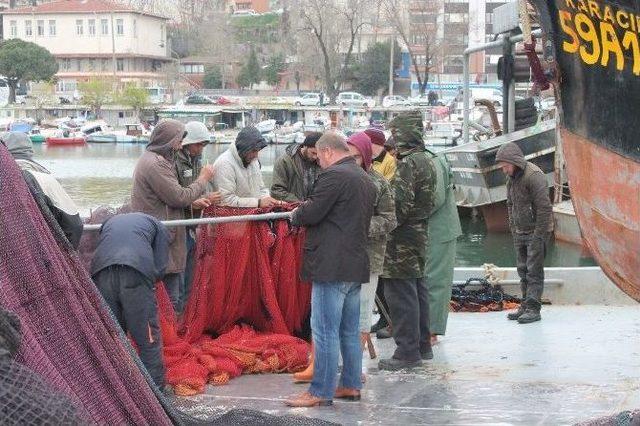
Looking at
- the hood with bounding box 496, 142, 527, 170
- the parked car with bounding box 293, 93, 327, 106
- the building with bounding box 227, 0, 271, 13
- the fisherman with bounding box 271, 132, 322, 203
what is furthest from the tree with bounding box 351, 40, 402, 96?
the fisherman with bounding box 271, 132, 322, 203

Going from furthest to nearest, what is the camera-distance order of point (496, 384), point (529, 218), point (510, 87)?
point (510, 87) < point (529, 218) < point (496, 384)

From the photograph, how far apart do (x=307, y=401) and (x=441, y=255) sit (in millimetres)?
1999

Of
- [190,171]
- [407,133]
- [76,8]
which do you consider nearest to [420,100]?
[76,8]

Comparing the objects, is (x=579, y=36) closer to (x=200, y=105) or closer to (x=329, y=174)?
(x=329, y=174)

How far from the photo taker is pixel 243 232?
8016mm

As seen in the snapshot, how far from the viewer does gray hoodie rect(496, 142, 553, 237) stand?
30.0 ft

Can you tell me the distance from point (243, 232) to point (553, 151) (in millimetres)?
17667

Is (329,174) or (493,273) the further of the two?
(493,273)

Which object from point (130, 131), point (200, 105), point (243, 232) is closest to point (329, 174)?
point (243, 232)

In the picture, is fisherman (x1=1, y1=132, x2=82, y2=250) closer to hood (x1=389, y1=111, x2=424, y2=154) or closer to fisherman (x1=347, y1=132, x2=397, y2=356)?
fisherman (x1=347, y1=132, x2=397, y2=356)

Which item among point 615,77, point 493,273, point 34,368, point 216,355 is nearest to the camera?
point 34,368

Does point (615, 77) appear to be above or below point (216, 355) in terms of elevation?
above

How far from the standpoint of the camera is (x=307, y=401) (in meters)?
6.67

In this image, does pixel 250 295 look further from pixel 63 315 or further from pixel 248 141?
pixel 63 315
